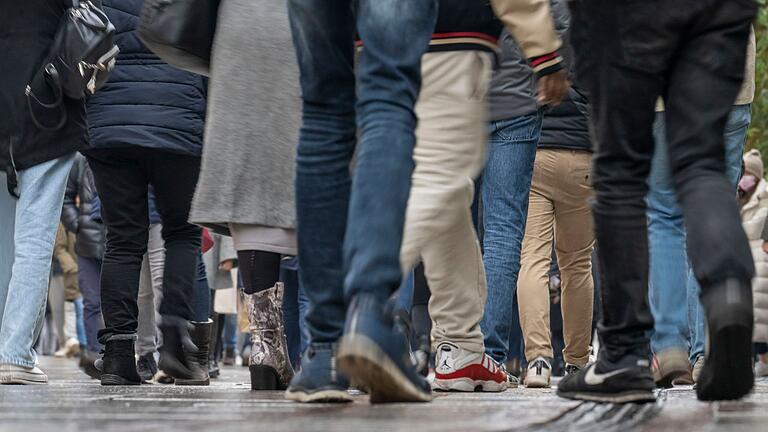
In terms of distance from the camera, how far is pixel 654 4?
11.4 ft

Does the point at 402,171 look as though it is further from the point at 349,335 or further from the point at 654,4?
the point at 654,4

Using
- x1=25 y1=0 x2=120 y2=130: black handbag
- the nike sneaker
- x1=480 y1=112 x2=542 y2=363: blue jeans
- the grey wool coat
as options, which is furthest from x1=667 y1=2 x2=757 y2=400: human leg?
x1=25 y1=0 x2=120 y2=130: black handbag

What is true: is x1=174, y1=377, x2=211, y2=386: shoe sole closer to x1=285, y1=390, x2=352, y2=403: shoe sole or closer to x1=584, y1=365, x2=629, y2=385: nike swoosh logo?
x1=285, y1=390, x2=352, y2=403: shoe sole

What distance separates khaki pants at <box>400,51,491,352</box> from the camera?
452 centimetres

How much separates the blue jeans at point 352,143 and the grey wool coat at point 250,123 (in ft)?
4.30

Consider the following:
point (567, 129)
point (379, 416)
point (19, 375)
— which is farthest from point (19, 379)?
point (379, 416)

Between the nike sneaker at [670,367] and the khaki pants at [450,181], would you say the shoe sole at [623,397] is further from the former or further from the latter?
the nike sneaker at [670,367]

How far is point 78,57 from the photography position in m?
5.77

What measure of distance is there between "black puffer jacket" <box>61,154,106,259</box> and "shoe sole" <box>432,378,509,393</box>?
5.31m

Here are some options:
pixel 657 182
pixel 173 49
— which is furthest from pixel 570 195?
pixel 173 49

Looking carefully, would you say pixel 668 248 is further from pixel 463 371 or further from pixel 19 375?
pixel 19 375

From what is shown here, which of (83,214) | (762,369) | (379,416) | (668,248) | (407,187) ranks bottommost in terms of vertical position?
(379,416)

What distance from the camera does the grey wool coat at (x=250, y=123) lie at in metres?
4.84

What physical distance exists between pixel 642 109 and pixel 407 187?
80cm
